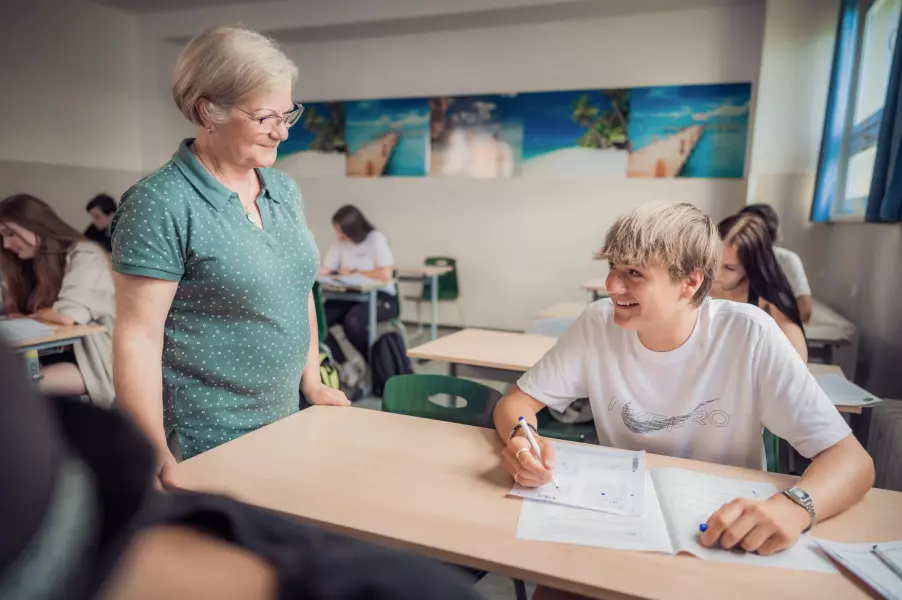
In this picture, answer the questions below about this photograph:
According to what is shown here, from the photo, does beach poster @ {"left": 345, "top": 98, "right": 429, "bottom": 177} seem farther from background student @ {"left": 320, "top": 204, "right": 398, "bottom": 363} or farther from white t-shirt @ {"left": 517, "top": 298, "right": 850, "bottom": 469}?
white t-shirt @ {"left": 517, "top": 298, "right": 850, "bottom": 469}

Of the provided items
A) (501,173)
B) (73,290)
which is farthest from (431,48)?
(73,290)

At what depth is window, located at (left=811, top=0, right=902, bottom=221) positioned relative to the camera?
3.88m

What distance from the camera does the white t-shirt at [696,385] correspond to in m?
1.32

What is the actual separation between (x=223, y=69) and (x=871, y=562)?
1.46 metres

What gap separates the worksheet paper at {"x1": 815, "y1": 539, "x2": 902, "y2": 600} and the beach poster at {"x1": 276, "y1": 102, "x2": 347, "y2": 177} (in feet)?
21.1

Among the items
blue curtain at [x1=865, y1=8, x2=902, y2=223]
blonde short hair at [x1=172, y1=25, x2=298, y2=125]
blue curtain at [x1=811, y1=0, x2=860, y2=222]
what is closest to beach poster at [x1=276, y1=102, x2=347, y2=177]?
blue curtain at [x1=811, y1=0, x2=860, y2=222]

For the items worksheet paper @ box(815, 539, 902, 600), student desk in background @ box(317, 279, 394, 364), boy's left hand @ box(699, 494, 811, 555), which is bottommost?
student desk in background @ box(317, 279, 394, 364)

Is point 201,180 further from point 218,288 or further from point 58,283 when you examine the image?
point 58,283

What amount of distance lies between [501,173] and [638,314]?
197 inches

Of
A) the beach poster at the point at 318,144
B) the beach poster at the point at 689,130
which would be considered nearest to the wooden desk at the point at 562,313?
the beach poster at the point at 689,130

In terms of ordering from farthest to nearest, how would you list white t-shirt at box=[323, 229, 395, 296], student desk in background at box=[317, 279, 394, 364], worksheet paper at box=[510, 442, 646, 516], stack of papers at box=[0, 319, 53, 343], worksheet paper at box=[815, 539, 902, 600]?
white t-shirt at box=[323, 229, 395, 296] → student desk in background at box=[317, 279, 394, 364] → stack of papers at box=[0, 319, 53, 343] → worksheet paper at box=[510, 442, 646, 516] → worksheet paper at box=[815, 539, 902, 600]

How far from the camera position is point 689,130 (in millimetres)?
5539

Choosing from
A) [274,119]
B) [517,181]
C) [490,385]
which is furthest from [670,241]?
[517,181]

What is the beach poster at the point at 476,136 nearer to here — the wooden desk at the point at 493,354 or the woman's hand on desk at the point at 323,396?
the wooden desk at the point at 493,354
